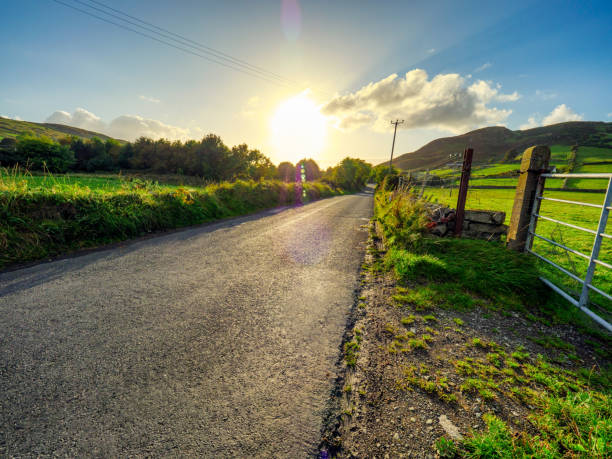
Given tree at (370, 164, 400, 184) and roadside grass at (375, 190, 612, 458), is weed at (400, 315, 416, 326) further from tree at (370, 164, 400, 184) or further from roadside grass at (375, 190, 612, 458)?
tree at (370, 164, 400, 184)

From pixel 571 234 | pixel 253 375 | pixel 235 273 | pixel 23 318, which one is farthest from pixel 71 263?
pixel 571 234

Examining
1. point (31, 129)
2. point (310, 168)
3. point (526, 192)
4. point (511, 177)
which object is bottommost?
point (526, 192)

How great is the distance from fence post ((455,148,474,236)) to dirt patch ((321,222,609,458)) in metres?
2.64

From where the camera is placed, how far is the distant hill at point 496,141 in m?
91.9

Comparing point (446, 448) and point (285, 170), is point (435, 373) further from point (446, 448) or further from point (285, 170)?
point (285, 170)

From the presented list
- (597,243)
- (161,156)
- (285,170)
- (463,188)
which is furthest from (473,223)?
(285,170)

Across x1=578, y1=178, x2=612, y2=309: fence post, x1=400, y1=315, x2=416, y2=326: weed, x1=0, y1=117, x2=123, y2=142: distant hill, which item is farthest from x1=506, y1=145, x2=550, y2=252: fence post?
x1=0, y1=117, x2=123, y2=142: distant hill

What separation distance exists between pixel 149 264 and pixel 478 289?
18.6 feet

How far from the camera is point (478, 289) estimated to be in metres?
3.54

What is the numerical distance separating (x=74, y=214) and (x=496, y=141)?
156868mm

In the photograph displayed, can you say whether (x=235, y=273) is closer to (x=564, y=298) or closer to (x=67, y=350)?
(x=67, y=350)

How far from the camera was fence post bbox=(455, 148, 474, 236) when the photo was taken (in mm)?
5191

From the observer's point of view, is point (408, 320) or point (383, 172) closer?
point (408, 320)

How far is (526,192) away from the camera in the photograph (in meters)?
4.16
